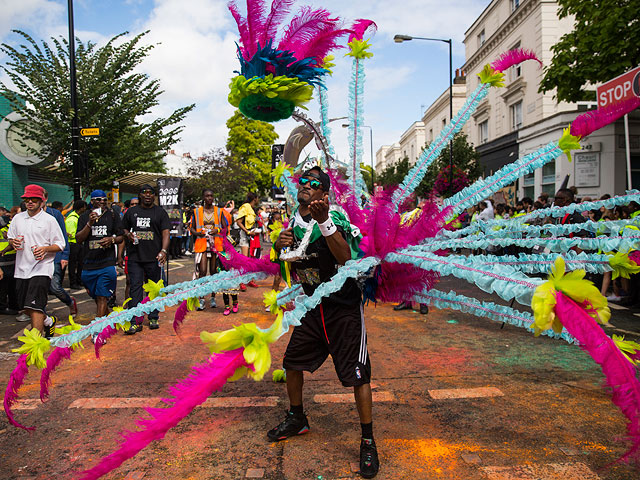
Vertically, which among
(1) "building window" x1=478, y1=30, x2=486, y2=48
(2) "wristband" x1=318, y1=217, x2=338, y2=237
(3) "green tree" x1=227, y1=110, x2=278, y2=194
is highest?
(1) "building window" x1=478, y1=30, x2=486, y2=48

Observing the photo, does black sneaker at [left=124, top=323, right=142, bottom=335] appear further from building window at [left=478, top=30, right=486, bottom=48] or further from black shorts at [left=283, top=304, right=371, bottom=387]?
building window at [left=478, top=30, right=486, bottom=48]

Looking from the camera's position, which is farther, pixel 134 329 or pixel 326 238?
pixel 134 329

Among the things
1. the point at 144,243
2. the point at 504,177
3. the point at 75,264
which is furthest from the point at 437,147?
the point at 75,264

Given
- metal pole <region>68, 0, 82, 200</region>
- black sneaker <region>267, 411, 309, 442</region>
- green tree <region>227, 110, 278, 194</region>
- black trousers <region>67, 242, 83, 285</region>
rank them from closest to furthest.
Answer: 1. black sneaker <region>267, 411, 309, 442</region>
2. black trousers <region>67, 242, 83, 285</region>
3. metal pole <region>68, 0, 82, 200</region>
4. green tree <region>227, 110, 278, 194</region>

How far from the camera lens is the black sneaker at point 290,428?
2.99 m

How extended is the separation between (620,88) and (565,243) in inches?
266

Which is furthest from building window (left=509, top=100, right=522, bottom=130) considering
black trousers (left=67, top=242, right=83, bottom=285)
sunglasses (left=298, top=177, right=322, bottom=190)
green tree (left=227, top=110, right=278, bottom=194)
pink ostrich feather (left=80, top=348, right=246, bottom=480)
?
pink ostrich feather (left=80, top=348, right=246, bottom=480)

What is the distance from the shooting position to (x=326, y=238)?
257 centimetres

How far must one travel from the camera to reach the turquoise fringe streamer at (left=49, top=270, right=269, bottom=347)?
2521mm

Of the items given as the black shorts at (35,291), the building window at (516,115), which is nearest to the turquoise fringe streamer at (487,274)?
the black shorts at (35,291)

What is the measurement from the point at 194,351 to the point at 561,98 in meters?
13.3

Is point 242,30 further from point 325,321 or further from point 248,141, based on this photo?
point 248,141

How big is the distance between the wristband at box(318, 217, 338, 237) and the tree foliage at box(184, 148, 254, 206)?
2565cm

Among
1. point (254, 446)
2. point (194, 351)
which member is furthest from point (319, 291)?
point (194, 351)
